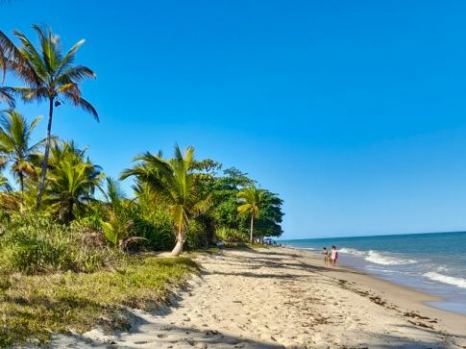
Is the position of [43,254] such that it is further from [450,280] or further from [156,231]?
[450,280]

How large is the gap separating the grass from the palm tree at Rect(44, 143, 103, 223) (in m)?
12.5

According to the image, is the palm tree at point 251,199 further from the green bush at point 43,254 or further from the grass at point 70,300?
the grass at point 70,300

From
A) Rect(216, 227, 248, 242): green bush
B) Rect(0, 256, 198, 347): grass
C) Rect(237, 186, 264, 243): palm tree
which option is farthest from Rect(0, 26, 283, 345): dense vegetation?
Rect(237, 186, 264, 243): palm tree

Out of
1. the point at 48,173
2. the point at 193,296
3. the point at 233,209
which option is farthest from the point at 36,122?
the point at 233,209

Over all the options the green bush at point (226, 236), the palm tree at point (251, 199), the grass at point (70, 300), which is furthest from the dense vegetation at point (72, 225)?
the palm tree at point (251, 199)

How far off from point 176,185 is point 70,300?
32.2 feet

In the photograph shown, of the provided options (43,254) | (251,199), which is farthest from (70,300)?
(251,199)

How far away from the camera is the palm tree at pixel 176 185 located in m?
16.6

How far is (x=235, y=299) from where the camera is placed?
10.5 m

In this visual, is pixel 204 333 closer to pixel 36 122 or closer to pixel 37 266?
pixel 37 266

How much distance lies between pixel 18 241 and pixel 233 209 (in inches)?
1480

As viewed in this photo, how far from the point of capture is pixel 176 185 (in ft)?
54.8

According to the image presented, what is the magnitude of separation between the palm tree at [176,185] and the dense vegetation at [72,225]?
0.13 ft

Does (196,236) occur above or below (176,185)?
below
